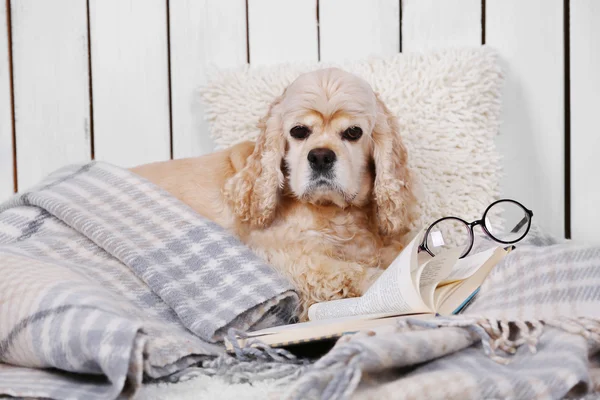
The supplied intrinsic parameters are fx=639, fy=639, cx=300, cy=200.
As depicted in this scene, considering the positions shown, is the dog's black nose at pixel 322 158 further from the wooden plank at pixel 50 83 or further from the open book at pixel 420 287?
the wooden plank at pixel 50 83

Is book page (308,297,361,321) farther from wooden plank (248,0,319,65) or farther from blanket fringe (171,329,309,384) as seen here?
wooden plank (248,0,319,65)

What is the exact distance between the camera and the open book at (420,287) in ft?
3.62

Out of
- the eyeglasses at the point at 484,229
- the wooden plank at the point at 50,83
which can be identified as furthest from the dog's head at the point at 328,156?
the wooden plank at the point at 50,83

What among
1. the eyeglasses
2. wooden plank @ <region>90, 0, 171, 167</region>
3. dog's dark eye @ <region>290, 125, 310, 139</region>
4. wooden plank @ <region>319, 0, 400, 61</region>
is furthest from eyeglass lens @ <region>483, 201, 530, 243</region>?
wooden plank @ <region>90, 0, 171, 167</region>

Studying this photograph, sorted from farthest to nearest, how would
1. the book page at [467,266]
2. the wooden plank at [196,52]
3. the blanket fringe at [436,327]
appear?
the wooden plank at [196,52], the book page at [467,266], the blanket fringe at [436,327]

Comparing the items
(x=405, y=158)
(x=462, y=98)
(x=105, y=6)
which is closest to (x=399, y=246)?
(x=405, y=158)

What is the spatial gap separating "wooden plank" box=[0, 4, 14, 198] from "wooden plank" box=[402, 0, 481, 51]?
1445 mm

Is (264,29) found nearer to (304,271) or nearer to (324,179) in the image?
(324,179)

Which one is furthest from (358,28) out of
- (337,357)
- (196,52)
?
(337,357)

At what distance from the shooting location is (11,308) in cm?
103

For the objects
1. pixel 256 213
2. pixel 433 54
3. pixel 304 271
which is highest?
pixel 433 54

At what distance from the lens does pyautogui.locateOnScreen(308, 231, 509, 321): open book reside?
110cm

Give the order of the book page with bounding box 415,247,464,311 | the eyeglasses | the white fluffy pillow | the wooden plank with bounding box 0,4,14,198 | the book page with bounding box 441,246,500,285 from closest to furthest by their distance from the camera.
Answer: the book page with bounding box 415,247,464,311, the book page with bounding box 441,246,500,285, the eyeglasses, the white fluffy pillow, the wooden plank with bounding box 0,4,14,198

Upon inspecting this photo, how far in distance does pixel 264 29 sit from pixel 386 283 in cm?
133
